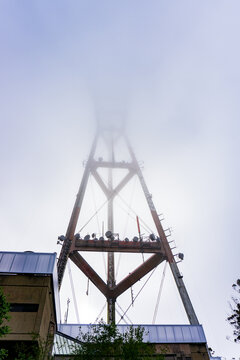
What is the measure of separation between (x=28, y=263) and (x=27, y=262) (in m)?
0.13

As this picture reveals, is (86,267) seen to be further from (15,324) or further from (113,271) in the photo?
(15,324)

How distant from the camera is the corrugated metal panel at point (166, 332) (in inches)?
889

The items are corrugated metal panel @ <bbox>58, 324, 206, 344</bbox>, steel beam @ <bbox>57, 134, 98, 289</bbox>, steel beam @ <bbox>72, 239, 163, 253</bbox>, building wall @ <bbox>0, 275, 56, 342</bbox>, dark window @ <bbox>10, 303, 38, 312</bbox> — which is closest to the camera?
building wall @ <bbox>0, 275, 56, 342</bbox>

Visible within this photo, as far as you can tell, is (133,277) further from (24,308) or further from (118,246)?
(24,308)

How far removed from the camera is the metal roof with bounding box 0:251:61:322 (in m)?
17.7

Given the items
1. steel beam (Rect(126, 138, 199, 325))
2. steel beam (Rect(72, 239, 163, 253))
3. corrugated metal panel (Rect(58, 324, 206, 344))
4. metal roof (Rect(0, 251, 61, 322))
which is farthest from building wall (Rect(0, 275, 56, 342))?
steel beam (Rect(126, 138, 199, 325))

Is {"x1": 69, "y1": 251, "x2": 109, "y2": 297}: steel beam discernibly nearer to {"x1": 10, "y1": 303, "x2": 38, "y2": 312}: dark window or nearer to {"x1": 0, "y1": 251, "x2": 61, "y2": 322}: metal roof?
{"x1": 0, "y1": 251, "x2": 61, "y2": 322}: metal roof

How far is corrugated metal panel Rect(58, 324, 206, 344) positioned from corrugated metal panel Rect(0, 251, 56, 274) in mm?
8623

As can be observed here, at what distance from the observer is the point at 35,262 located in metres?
18.3

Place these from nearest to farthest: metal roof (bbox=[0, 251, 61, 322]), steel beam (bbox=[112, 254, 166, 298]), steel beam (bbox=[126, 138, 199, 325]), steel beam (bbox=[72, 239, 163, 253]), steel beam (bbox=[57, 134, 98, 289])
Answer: metal roof (bbox=[0, 251, 61, 322]) < steel beam (bbox=[126, 138, 199, 325]) < steel beam (bbox=[57, 134, 98, 289]) < steel beam (bbox=[72, 239, 163, 253]) < steel beam (bbox=[112, 254, 166, 298])

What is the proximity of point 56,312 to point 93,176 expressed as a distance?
23.3 metres

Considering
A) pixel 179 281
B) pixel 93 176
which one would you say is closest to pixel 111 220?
pixel 93 176

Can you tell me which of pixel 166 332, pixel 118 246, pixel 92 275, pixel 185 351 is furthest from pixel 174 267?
pixel 92 275

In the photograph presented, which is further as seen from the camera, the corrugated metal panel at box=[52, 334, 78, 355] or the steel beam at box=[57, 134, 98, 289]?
the steel beam at box=[57, 134, 98, 289]
